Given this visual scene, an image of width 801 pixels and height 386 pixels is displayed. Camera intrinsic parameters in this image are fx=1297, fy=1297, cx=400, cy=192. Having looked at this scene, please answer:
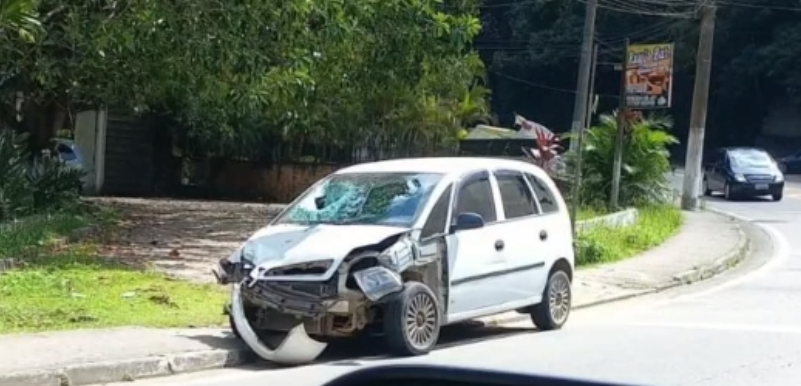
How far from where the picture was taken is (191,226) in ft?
68.2

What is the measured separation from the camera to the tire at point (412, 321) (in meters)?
10.5

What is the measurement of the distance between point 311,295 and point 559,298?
3337mm

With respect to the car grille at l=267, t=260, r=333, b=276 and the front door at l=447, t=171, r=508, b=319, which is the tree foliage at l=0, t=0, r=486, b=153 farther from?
the car grille at l=267, t=260, r=333, b=276

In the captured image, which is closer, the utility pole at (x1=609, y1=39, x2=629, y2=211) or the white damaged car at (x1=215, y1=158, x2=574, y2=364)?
the white damaged car at (x1=215, y1=158, x2=574, y2=364)

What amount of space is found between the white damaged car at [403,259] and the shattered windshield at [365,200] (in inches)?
0.5

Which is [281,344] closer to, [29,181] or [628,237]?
[29,181]

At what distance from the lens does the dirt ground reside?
623 inches

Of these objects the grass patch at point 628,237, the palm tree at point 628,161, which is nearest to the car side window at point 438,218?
the grass patch at point 628,237

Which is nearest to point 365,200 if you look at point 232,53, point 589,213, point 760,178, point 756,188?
point 232,53

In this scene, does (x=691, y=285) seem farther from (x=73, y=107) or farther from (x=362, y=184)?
(x=73, y=107)

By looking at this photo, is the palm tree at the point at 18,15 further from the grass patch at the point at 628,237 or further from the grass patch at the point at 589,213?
the grass patch at the point at 589,213

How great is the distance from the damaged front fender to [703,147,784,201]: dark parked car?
91.2 ft

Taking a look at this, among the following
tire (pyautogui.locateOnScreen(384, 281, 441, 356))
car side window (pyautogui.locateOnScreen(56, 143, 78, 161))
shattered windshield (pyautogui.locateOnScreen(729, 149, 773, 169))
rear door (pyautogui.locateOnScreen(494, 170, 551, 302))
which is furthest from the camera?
shattered windshield (pyautogui.locateOnScreen(729, 149, 773, 169))

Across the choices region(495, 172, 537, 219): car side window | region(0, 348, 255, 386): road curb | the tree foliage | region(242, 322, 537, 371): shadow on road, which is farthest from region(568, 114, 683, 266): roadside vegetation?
region(0, 348, 255, 386): road curb
